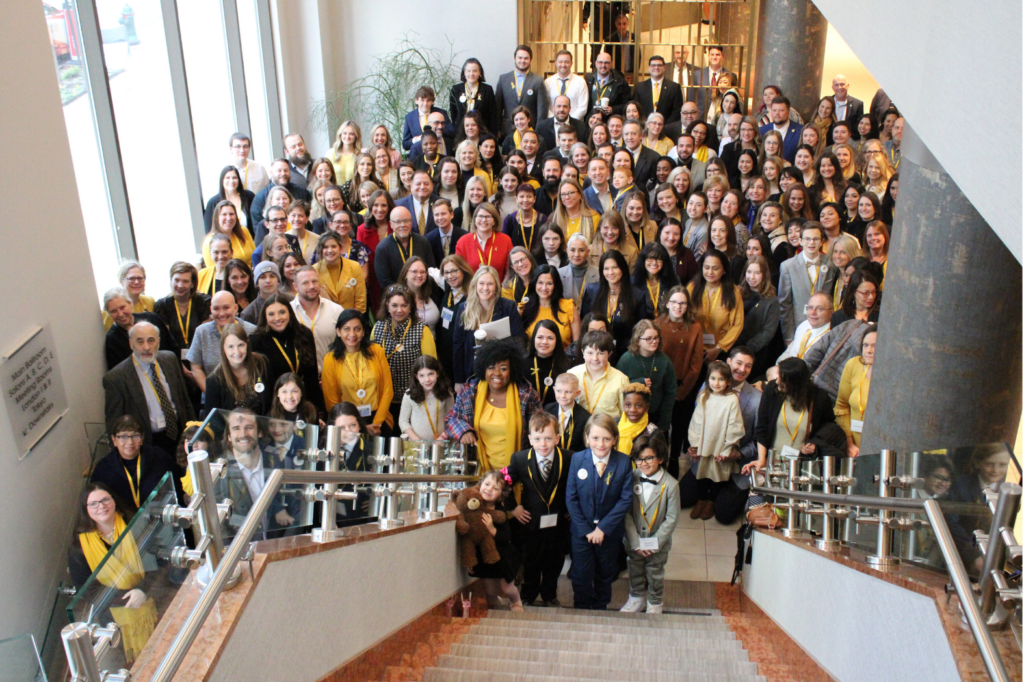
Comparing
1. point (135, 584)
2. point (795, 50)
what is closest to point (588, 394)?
point (135, 584)

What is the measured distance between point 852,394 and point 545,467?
2133 millimetres

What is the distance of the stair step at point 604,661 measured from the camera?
4039 millimetres

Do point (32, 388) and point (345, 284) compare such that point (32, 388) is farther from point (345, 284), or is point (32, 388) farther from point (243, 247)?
point (243, 247)

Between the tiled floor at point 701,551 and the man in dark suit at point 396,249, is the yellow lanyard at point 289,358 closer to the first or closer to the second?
the man in dark suit at point 396,249

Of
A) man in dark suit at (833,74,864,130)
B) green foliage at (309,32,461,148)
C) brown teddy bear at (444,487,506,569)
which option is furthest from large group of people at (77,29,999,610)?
green foliage at (309,32,461,148)

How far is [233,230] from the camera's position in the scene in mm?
7383

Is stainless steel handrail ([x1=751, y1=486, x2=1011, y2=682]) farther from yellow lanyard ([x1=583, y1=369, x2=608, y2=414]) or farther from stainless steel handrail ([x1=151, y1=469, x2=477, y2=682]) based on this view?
yellow lanyard ([x1=583, y1=369, x2=608, y2=414])

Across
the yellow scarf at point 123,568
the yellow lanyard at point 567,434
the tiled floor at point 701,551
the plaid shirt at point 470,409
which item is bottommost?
the tiled floor at point 701,551

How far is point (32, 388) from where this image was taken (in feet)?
15.4

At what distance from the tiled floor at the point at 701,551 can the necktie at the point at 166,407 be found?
3.44 meters

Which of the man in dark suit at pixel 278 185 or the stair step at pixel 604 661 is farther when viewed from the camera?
the man in dark suit at pixel 278 185

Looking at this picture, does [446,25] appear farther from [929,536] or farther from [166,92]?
[929,536]

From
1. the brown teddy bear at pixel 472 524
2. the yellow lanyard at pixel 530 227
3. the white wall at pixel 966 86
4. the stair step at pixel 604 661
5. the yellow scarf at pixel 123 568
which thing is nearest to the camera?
the white wall at pixel 966 86

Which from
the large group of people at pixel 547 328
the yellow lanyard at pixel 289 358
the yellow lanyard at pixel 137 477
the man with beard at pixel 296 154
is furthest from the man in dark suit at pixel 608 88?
the yellow lanyard at pixel 137 477
